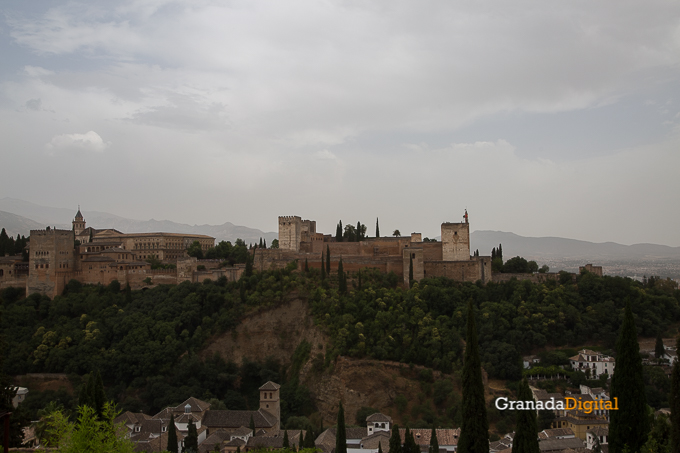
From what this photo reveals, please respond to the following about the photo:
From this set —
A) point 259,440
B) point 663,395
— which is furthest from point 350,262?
point 663,395

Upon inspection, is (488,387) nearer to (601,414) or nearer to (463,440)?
(601,414)

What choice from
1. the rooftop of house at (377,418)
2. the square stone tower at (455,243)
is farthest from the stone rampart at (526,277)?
the rooftop of house at (377,418)

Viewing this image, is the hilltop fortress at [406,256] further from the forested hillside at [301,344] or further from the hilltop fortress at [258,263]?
the forested hillside at [301,344]

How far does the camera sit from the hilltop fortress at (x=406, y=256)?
166 feet

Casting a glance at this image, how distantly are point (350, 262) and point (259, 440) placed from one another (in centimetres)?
2050

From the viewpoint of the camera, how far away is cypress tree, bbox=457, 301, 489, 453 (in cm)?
1938

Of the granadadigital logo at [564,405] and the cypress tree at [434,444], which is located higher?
the granadadigital logo at [564,405]

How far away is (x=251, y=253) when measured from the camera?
186ft

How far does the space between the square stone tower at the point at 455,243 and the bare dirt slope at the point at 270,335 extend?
1342cm

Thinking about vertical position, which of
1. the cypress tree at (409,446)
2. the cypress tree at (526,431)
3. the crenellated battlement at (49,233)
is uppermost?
the crenellated battlement at (49,233)

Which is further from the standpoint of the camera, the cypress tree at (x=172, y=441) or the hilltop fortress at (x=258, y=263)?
the hilltop fortress at (x=258, y=263)

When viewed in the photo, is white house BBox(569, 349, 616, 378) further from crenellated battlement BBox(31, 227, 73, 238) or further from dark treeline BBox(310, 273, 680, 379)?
crenellated battlement BBox(31, 227, 73, 238)

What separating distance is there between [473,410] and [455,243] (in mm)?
32976

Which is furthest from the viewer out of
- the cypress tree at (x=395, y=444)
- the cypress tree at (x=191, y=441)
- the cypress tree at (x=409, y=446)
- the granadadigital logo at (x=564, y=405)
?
the granadadigital logo at (x=564, y=405)
